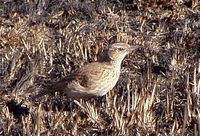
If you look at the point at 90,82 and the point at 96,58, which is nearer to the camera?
the point at 90,82

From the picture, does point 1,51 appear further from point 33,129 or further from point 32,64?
point 33,129

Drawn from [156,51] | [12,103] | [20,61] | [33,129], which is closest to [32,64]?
[20,61]

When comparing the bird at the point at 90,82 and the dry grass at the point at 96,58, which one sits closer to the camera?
the dry grass at the point at 96,58

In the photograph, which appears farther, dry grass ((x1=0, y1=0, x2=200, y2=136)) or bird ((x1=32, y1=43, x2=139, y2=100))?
bird ((x1=32, y1=43, x2=139, y2=100))
